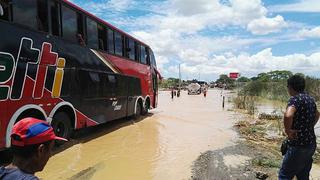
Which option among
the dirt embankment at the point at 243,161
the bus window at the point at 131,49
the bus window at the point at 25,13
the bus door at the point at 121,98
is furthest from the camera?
the bus window at the point at 131,49

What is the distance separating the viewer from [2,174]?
2.48 metres

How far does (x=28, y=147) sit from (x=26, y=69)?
21.6ft

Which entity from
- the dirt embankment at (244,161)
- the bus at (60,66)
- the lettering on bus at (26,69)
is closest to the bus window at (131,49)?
the bus at (60,66)

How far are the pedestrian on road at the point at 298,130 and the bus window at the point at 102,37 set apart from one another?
28.8ft

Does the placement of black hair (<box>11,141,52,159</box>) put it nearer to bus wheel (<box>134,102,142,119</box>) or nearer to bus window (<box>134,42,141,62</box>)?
bus window (<box>134,42,141,62</box>)

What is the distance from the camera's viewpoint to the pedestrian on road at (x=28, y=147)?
252 centimetres

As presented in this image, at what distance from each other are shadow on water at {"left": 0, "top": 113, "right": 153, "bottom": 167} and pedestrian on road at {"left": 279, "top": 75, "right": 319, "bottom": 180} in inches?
186

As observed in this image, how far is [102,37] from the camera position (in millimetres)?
13508

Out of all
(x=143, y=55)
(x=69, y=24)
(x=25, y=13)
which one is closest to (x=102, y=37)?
(x=69, y=24)

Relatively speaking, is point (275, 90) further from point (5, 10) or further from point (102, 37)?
point (5, 10)

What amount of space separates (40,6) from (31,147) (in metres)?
7.52

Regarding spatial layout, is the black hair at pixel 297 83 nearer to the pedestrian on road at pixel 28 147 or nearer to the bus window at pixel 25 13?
the pedestrian on road at pixel 28 147

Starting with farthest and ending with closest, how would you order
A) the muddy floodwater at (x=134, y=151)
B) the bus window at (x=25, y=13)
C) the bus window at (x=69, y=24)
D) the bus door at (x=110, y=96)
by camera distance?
the bus door at (x=110, y=96) → the bus window at (x=69, y=24) → the muddy floodwater at (x=134, y=151) → the bus window at (x=25, y=13)

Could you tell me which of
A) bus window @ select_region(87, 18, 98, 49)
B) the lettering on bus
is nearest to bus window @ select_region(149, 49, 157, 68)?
bus window @ select_region(87, 18, 98, 49)
